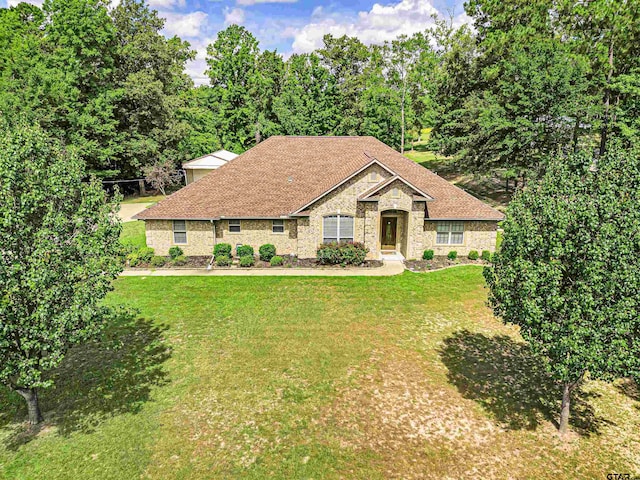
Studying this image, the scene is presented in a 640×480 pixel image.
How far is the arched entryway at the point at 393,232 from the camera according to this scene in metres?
26.4

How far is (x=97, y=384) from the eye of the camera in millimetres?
13336

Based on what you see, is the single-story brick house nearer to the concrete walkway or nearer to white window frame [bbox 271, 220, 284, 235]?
white window frame [bbox 271, 220, 284, 235]

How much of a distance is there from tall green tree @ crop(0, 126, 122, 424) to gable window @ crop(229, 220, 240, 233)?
1506cm

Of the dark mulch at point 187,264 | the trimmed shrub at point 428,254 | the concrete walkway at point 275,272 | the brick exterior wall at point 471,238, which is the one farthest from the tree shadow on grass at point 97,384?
the brick exterior wall at point 471,238

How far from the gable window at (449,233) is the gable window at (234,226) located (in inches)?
518

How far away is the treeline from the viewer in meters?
33.1

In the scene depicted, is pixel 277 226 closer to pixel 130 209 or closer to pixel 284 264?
pixel 284 264

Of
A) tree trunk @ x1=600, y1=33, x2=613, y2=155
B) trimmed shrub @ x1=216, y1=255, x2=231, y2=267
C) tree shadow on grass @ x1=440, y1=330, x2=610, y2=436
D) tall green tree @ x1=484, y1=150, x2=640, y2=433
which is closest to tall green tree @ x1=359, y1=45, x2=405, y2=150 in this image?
tree trunk @ x1=600, y1=33, x2=613, y2=155

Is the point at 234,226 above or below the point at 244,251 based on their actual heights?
above

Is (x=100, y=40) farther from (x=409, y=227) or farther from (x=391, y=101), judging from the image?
(x=409, y=227)

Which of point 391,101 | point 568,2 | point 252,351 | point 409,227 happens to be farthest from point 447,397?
point 391,101

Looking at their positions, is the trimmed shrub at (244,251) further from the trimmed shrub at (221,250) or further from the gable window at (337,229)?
the gable window at (337,229)

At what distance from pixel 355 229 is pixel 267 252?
5.85m

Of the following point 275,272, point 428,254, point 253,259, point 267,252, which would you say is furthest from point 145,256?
point 428,254
